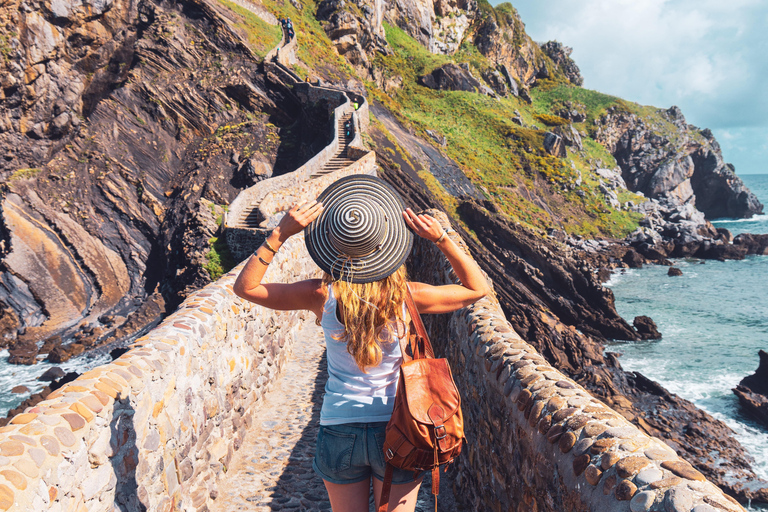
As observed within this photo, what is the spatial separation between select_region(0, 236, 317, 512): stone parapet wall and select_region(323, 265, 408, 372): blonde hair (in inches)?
76.4

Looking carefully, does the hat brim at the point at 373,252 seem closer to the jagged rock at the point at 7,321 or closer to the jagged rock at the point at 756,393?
the jagged rock at the point at 756,393

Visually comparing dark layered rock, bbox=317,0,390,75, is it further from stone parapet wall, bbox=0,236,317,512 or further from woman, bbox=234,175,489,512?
woman, bbox=234,175,489,512

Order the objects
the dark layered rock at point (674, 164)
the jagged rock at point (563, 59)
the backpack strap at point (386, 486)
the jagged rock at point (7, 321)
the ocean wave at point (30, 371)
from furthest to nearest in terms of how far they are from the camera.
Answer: the jagged rock at point (563, 59) < the dark layered rock at point (674, 164) < the jagged rock at point (7, 321) < the ocean wave at point (30, 371) < the backpack strap at point (386, 486)

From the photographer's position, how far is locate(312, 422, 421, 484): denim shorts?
2.11 meters

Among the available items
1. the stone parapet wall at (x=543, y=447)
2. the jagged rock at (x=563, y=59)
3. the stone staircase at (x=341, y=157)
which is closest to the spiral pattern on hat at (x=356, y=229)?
the stone parapet wall at (x=543, y=447)

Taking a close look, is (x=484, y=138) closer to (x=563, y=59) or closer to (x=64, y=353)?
(x=64, y=353)

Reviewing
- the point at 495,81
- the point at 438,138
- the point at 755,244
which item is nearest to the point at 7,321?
the point at 438,138

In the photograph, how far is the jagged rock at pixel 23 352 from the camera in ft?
60.7

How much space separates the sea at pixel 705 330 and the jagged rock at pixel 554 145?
14457 millimetres

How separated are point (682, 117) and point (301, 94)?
60138mm

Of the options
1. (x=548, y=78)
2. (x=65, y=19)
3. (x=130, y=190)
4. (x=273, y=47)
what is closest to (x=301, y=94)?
(x=273, y=47)

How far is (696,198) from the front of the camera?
62031 mm

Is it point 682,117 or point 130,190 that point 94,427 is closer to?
point 130,190

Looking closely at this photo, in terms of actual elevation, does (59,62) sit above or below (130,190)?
above
